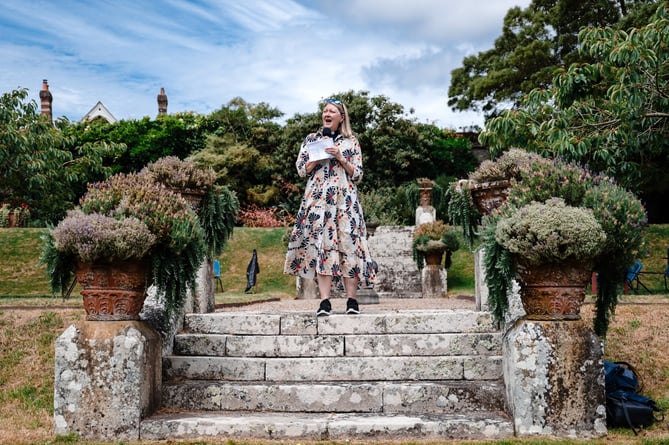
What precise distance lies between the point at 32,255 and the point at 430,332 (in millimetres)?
15490

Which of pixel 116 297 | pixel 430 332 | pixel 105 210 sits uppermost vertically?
pixel 105 210

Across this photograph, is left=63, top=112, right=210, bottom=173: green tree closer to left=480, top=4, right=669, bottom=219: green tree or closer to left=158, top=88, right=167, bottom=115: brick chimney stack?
left=158, top=88, right=167, bottom=115: brick chimney stack

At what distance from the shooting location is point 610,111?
32.5ft

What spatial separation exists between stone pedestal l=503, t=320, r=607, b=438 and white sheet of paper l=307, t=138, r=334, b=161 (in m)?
2.36

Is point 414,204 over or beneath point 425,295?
over

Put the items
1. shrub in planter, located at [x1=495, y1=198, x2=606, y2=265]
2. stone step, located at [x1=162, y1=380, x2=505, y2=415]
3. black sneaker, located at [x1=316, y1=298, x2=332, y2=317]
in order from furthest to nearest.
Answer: black sneaker, located at [x1=316, y1=298, x2=332, y2=317]
stone step, located at [x1=162, y1=380, x2=505, y2=415]
shrub in planter, located at [x1=495, y1=198, x2=606, y2=265]

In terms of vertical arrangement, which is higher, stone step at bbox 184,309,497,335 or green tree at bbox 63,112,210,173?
green tree at bbox 63,112,210,173

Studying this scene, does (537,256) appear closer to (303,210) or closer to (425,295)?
(303,210)

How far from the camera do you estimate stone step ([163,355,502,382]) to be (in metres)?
4.68

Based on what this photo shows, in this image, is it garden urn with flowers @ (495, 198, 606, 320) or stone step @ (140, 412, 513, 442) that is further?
stone step @ (140, 412, 513, 442)

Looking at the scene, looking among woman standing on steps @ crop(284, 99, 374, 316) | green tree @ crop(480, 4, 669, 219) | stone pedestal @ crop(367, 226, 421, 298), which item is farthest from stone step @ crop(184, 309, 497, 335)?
stone pedestal @ crop(367, 226, 421, 298)

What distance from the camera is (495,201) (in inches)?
230

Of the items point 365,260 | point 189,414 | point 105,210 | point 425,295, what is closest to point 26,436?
point 189,414

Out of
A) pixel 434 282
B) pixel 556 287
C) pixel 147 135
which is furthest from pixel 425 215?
pixel 147 135
